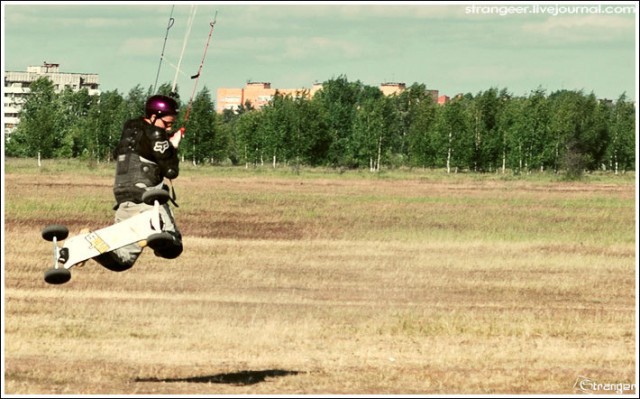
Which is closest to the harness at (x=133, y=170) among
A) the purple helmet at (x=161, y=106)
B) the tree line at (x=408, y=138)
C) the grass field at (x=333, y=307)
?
the purple helmet at (x=161, y=106)

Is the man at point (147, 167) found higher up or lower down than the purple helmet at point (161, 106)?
lower down

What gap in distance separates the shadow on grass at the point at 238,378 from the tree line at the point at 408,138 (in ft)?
334

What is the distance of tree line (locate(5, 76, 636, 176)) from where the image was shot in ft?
445

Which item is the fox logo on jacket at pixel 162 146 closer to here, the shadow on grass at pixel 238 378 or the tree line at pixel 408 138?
the shadow on grass at pixel 238 378

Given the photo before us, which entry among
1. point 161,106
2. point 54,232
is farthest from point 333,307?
point 161,106

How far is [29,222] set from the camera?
54.2 metres

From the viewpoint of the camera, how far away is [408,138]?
15525 cm

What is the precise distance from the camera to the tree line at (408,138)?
136 meters

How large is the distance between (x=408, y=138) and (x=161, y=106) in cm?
14160

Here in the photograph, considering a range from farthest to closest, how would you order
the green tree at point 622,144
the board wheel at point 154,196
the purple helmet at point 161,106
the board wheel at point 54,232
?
the green tree at point 622,144 < the board wheel at point 54,232 < the purple helmet at point 161,106 < the board wheel at point 154,196

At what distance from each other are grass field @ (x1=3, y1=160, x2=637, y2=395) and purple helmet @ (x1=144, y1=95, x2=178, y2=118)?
22.0ft

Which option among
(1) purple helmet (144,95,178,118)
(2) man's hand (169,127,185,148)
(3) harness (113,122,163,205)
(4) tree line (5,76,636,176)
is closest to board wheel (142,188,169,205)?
(3) harness (113,122,163,205)

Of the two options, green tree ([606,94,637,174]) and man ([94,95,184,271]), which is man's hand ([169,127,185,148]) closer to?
man ([94,95,184,271])

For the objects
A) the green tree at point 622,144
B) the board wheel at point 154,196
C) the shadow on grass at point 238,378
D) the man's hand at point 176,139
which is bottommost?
the shadow on grass at point 238,378
